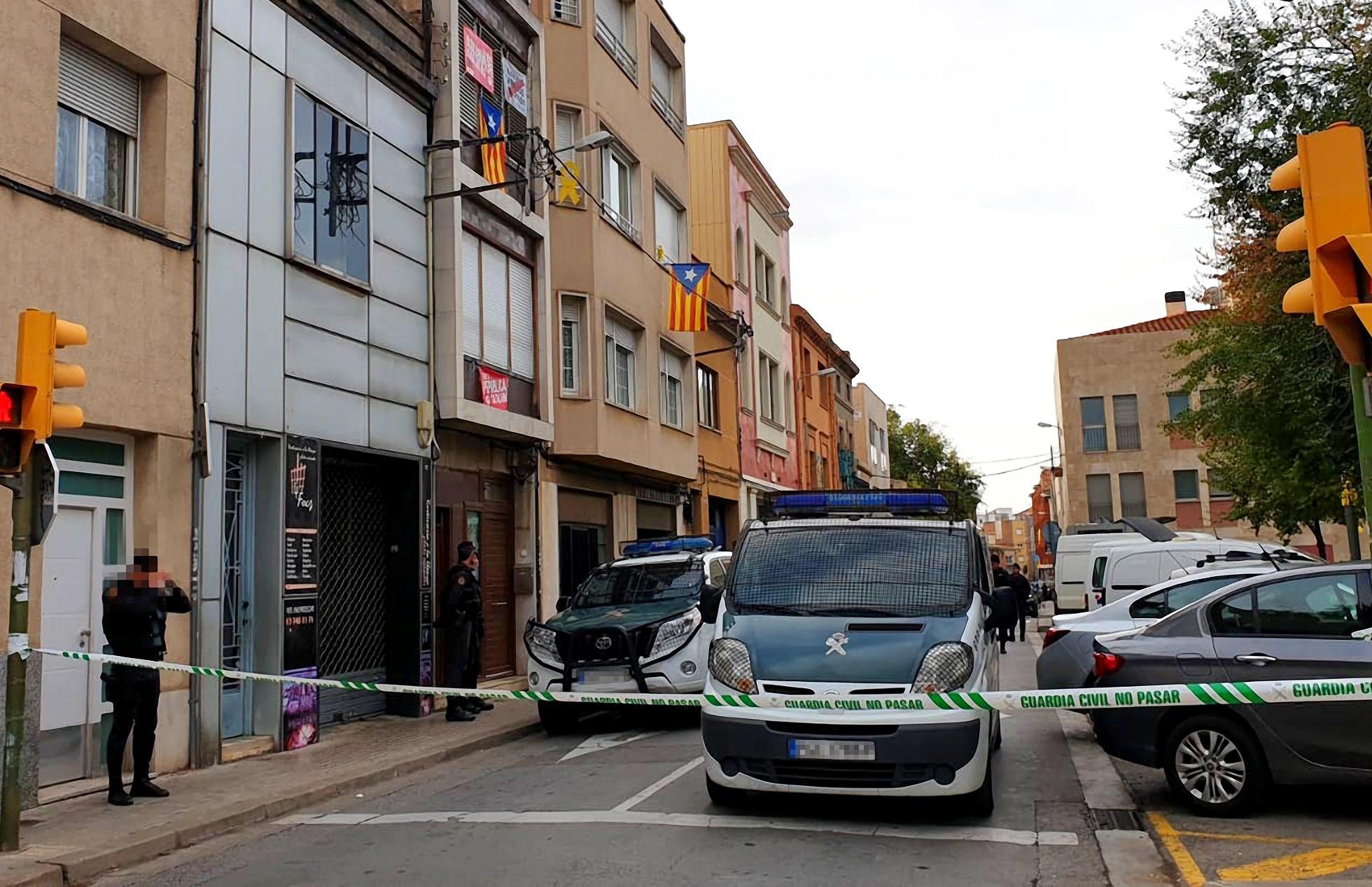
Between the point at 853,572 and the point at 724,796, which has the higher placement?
the point at 853,572

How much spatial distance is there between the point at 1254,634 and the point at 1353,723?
2.64 feet

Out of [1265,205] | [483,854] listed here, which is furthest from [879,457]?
[483,854]

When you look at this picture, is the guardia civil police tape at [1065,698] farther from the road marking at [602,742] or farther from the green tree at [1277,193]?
the green tree at [1277,193]

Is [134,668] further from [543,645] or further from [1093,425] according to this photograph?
A: [1093,425]

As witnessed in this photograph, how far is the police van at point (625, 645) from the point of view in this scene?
12281 mm

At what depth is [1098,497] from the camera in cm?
5162

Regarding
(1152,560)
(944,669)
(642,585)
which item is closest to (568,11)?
(642,585)

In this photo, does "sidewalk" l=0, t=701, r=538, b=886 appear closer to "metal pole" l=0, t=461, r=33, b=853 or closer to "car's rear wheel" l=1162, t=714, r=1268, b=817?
"metal pole" l=0, t=461, r=33, b=853

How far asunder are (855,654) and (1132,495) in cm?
4712

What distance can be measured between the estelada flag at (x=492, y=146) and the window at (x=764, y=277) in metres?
16.0

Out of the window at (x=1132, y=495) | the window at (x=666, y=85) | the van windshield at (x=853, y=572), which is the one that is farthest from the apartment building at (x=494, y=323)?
the window at (x=1132, y=495)

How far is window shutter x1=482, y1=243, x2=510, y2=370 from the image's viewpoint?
16703 millimetres

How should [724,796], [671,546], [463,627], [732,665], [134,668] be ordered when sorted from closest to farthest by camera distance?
[732,665]
[724,796]
[134,668]
[463,627]
[671,546]

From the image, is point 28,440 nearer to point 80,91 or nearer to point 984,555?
point 80,91
